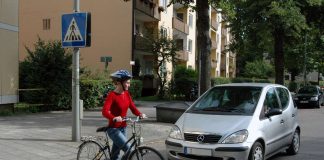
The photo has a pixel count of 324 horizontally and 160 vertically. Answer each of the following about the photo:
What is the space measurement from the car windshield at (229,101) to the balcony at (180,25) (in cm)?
3340

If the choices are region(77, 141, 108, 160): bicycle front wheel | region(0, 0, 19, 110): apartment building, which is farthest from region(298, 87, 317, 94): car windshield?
region(77, 141, 108, 160): bicycle front wheel

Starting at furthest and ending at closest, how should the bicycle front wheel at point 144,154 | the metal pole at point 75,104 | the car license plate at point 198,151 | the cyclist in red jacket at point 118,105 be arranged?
the metal pole at point 75,104 → the car license plate at point 198,151 → the cyclist in red jacket at point 118,105 → the bicycle front wheel at point 144,154

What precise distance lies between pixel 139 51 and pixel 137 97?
5.72m

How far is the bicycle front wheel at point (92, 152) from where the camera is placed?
7.23 metres

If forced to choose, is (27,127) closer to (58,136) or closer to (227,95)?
(58,136)

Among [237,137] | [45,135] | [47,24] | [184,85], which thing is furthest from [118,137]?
[47,24]

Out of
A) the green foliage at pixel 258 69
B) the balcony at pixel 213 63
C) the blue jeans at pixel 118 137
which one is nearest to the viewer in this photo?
the blue jeans at pixel 118 137

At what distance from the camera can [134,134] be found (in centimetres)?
676

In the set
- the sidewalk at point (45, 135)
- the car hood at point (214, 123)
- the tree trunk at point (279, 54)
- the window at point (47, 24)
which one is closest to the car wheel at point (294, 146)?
the car hood at point (214, 123)

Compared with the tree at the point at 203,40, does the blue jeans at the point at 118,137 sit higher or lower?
lower

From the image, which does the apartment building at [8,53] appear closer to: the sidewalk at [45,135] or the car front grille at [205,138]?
the sidewalk at [45,135]

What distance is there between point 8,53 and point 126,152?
1284cm

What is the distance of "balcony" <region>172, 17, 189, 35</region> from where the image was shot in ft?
139

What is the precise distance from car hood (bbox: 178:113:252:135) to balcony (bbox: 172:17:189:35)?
34.5 m
